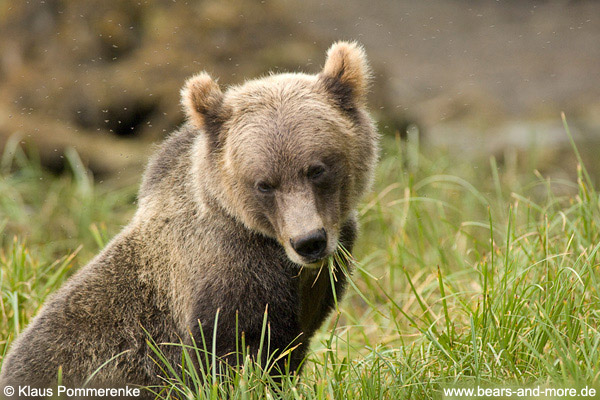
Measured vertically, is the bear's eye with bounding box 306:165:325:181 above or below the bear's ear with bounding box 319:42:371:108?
below

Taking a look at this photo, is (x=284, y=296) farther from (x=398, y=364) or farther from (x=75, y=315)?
(x=75, y=315)

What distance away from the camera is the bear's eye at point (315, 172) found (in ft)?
11.7

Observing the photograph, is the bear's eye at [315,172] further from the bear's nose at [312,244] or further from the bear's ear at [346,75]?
the bear's ear at [346,75]

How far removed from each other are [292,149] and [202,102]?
640mm

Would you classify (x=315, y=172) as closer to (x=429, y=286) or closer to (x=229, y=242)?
(x=229, y=242)

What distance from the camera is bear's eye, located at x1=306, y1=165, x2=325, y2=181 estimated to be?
356 cm

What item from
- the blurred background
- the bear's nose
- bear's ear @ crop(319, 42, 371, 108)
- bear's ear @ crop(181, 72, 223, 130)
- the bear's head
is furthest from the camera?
the blurred background

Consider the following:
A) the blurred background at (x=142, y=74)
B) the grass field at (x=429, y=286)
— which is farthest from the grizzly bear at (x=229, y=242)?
the blurred background at (x=142, y=74)

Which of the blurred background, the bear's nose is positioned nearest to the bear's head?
the bear's nose

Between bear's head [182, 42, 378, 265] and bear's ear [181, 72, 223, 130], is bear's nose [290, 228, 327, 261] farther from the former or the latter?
bear's ear [181, 72, 223, 130]

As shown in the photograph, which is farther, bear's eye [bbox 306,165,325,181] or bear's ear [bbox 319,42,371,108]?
bear's ear [bbox 319,42,371,108]

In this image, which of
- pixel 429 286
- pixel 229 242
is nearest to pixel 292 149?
pixel 229 242

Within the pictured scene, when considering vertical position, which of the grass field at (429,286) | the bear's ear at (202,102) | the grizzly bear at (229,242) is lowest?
the grass field at (429,286)

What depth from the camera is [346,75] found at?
156 inches
